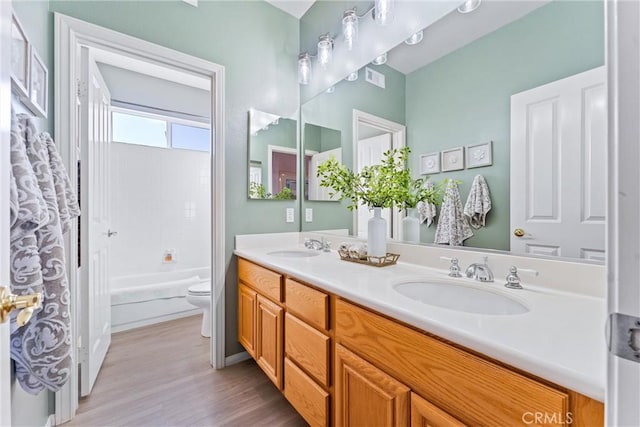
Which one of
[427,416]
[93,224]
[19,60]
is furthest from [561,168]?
[93,224]

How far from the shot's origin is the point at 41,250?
0.98 meters

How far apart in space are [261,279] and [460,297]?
107 cm

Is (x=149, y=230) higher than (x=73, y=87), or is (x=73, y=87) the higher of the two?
(x=73, y=87)

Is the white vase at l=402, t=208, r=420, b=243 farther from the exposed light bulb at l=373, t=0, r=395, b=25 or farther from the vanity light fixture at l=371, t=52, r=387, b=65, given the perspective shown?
the exposed light bulb at l=373, t=0, r=395, b=25

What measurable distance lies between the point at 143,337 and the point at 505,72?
310 centimetres

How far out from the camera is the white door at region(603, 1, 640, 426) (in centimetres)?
35

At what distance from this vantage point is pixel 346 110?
2.00 metres

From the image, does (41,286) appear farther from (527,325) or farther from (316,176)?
(316,176)

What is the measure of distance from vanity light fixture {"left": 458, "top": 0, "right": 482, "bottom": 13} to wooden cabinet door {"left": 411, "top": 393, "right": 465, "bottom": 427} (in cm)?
153

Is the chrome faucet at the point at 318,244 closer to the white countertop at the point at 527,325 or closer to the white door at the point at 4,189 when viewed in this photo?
the white countertop at the point at 527,325

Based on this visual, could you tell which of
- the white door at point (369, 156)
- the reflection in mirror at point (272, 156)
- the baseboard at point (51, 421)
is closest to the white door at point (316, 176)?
the reflection in mirror at point (272, 156)

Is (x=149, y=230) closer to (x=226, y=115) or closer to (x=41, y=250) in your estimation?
(x=226, y=115)

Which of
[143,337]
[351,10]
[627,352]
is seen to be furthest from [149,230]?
[627,352]

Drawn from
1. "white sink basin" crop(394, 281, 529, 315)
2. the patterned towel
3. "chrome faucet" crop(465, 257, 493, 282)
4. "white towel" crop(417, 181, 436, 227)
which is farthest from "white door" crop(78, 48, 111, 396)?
"chrome faucet" crop(465, 257, 493, 282)
